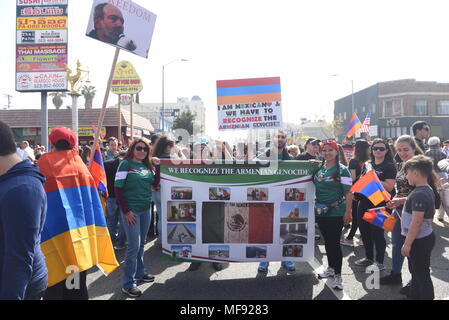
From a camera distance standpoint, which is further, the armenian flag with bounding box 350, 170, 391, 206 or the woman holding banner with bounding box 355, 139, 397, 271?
the woman holding banner with bounding box 355, 139, 397, 271

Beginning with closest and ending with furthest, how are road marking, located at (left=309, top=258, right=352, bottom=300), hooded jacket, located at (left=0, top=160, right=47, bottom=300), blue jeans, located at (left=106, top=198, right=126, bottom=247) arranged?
1. hooded jacket, located at (left=0, top=160, right=47, bottom=300)
2. road marking, located at (left=309, top=258, right=352, bottom=300)
3. blue jeans, located at (left=106, top=198, right=126, bottom=247)

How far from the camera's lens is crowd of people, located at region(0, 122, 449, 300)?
192 cm

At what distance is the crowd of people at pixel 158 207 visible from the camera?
6.30 ft

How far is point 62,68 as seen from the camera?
54.3 ft

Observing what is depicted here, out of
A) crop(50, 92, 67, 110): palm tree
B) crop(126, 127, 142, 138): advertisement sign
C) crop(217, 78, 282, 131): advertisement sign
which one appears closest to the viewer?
crop(217, 78, 282, 131): advertisement sign

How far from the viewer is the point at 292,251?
4699mm

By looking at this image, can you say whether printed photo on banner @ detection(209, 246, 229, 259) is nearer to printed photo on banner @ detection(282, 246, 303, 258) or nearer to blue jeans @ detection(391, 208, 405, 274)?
printed photo on banner @ detection(282, 246, 303, 258)

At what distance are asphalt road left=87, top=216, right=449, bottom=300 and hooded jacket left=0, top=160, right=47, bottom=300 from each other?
2463 mm

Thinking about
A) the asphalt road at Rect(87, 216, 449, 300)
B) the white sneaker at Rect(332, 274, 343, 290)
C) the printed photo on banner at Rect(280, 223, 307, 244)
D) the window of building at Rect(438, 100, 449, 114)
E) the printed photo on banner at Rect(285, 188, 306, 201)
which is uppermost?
the window of building at Rect(438, 100, 449, 114)

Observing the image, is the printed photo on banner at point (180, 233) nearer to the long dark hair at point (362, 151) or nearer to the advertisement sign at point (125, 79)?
the long dark hair at point (362, 151)

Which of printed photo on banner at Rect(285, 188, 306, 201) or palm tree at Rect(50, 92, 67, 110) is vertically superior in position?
palm tree at Rect(50, 92, 67, 110)

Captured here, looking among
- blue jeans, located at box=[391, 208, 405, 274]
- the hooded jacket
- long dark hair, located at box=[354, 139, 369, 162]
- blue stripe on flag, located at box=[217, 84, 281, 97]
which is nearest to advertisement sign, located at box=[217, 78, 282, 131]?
blue stripe on flag, located at box=[217, 84, 281, 97]

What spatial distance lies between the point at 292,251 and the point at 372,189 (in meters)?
1.32
